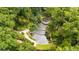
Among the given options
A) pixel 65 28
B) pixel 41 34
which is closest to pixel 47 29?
pixel 41 34

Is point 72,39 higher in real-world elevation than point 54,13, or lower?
lower
